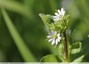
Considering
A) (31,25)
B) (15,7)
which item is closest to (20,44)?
(31,25)

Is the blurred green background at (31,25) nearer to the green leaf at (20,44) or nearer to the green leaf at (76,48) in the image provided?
the green leaf at (20,44)

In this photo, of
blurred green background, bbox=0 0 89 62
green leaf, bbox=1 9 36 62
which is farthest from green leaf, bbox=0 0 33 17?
green leaf, bbox=1 9 36 62

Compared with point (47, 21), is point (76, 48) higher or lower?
lower

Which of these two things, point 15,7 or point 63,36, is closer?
point 63,36

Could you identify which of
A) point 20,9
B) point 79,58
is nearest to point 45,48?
point 20,9

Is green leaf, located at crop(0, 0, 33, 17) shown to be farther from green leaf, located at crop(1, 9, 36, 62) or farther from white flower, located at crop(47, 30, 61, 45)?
white flower, located at crop(47, 30, 61, 45)

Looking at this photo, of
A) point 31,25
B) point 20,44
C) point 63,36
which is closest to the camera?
point 63,36

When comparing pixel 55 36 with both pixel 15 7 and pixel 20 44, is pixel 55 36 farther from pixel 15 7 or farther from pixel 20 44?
pixel 15 7

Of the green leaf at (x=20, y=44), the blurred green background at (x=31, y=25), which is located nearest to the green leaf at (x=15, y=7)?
the blurred green background at (x=31, y=25)

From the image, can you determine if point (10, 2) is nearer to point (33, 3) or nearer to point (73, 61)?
point (33, 3)
